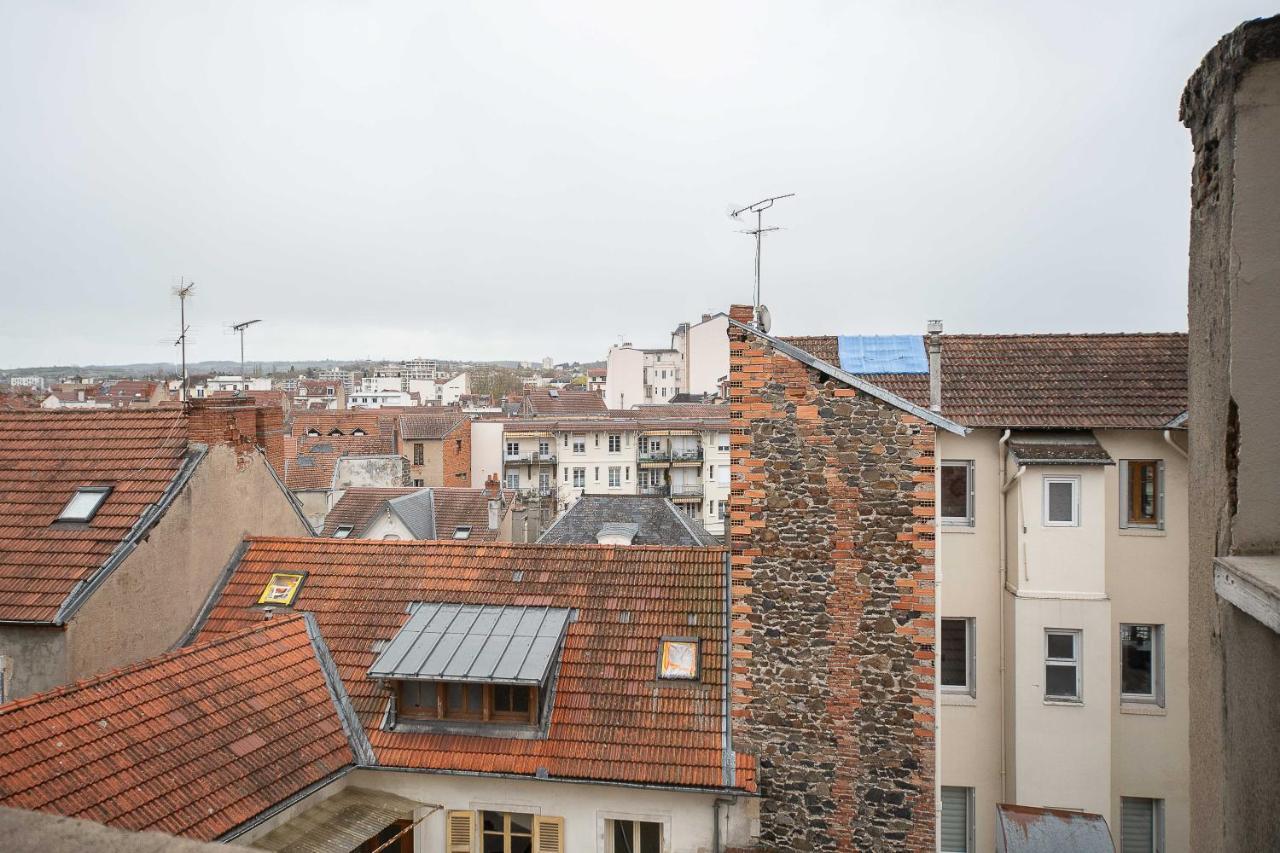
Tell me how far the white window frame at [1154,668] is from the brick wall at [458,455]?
38541 mm

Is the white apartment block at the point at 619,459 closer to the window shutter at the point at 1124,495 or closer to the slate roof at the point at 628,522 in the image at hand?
the slate roof at the point at 628,522

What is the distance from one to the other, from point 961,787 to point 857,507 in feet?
20.8

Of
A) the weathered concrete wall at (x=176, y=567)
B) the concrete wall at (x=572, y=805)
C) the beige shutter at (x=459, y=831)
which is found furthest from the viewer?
the weathered concrete wall at (x=176, y=567)

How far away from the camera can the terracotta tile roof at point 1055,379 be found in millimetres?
12227

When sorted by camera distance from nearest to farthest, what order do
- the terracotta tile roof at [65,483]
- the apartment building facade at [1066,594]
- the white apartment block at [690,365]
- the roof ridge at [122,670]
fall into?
1. the roof ridge at [122,670]
2. the terracotta tile roof at [65,483]
3. the apartment building facade at [1066,594]
4. the white apartment block at [690,365]

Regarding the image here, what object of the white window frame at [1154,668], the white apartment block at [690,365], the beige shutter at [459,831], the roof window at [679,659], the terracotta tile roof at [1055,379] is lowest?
the beige shutter at [459,831]

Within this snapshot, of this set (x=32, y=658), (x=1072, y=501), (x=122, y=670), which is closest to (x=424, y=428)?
(x=32, y=658)

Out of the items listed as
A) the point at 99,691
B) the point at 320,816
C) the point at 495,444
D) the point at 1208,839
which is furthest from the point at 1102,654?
the point at 495,444

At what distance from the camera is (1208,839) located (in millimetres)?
3189

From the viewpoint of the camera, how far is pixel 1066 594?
1193 cm

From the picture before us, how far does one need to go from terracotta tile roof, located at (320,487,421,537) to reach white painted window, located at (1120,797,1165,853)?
2387cm

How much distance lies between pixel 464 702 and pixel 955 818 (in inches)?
321

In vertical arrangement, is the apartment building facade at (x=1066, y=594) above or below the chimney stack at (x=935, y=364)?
below

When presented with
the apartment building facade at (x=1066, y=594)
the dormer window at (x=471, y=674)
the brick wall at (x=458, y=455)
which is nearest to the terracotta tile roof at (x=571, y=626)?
the dormer window at (x=471, y=674)
